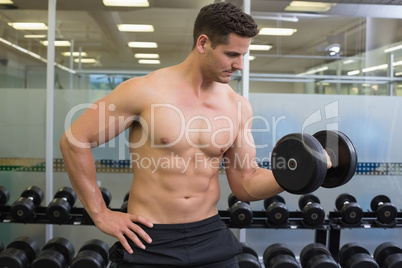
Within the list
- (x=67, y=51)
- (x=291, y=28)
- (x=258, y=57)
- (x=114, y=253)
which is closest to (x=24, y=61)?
(x=67, y=51)

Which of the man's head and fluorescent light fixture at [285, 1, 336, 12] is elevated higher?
fluorescent light fixture at [285, 1, 336, 12]

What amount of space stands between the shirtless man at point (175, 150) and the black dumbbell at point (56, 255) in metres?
1.33

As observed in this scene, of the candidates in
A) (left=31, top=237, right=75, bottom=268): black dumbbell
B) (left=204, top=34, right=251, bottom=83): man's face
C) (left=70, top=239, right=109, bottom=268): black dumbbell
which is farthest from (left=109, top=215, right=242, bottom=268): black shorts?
(left=31, top=237, right=75, bottom=268): black dumbbell

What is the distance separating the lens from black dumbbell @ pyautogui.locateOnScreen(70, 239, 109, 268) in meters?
2.59

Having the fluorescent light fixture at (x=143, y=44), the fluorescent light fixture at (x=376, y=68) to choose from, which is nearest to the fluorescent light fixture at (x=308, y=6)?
the fluorescent light fixture at (x=376, y=68)

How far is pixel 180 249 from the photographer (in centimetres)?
143

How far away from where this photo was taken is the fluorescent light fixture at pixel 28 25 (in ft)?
11.9

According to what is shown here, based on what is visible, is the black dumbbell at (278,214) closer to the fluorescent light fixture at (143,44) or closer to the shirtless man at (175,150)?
the shirtless man at (175,150)

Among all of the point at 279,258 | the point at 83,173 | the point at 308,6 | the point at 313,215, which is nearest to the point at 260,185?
the point at 83,173

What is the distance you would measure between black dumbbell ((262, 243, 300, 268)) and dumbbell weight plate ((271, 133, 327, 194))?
153 cm

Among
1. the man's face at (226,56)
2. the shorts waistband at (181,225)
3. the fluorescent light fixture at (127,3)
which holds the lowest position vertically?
the shorts waistband at (181,225)

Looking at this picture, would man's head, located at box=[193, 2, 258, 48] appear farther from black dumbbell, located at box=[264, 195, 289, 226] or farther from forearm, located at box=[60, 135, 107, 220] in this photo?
black dumbbell, located at box=[264, 195, 289, 226]

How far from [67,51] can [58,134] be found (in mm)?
686

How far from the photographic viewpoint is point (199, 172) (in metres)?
1.49
